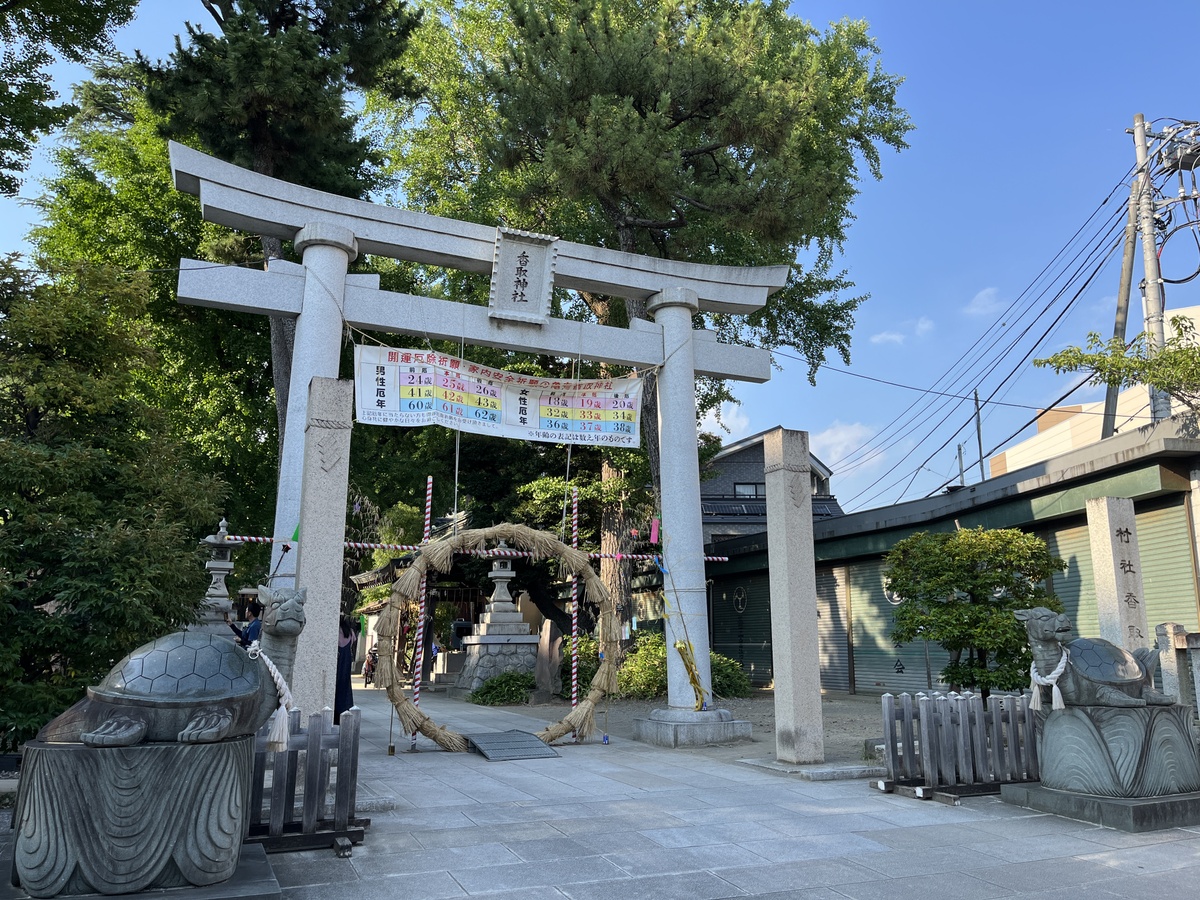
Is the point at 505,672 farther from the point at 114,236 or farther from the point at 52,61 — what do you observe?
the point at 52,61

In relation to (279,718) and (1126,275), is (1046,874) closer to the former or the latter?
(279,718)

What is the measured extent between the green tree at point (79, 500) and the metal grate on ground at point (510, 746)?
383 cm

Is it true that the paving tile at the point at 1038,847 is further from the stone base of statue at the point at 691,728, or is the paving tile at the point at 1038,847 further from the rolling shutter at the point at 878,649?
the rolling shutter at the point at 878,649

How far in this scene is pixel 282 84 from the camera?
46.7ft

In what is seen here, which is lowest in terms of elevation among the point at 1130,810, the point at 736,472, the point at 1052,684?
the point at 1130,810

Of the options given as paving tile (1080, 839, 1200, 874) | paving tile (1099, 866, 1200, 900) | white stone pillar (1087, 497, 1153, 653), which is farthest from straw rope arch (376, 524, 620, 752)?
paving tile (1099, 866, 1200, 900)

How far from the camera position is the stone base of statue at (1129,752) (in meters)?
6.62

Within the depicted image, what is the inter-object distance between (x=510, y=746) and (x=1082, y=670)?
6.48 metres

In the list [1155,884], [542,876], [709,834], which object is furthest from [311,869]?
[1155,884]

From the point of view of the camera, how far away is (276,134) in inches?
615

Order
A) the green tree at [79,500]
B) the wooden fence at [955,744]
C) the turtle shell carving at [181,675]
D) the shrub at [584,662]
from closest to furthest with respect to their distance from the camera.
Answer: the turtle shell carving at [181,675], the green tree at [79,500], the wooden fence at [955,744], the shrub at [584,662]

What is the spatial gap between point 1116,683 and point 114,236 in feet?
63.2

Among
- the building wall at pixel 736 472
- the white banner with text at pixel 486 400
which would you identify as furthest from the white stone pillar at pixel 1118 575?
the building wall at pixel 736 472

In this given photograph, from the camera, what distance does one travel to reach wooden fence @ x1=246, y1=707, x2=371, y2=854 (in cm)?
579
